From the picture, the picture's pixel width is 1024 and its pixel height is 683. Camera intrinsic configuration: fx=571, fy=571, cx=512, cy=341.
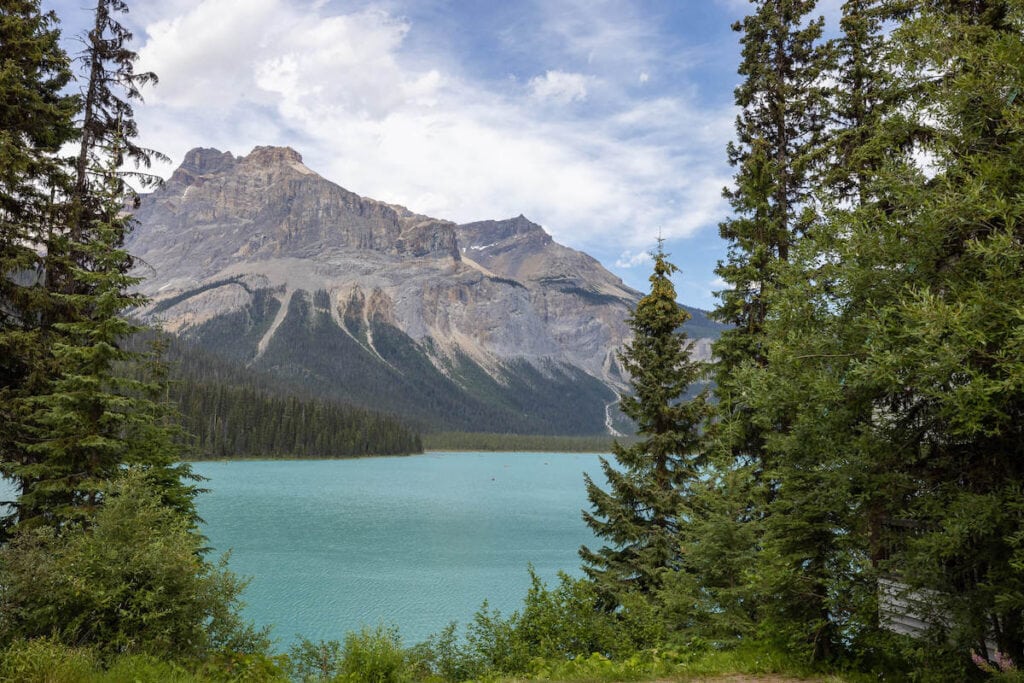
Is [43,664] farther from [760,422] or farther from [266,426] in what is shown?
[266,426]

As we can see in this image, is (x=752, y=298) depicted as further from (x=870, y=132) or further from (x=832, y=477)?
(x=832, y=477)

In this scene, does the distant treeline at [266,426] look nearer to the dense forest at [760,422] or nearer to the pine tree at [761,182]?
the dense forest at [760,422]

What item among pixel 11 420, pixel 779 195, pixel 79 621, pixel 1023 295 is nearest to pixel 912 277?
pixel 1023 295

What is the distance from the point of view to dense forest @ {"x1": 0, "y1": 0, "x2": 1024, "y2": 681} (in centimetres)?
721

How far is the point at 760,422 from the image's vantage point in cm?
995

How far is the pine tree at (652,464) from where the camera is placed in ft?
56.6

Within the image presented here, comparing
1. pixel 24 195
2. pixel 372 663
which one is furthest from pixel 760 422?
pixel 24 195

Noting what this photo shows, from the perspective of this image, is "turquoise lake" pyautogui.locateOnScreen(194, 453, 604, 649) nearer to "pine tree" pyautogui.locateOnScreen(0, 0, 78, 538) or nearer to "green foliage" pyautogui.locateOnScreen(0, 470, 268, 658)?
"green foliage" pyautogui.locateOnScreen(0, 470, 268, 658)

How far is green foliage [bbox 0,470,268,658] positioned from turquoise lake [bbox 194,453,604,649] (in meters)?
4.33

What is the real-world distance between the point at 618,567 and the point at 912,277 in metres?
12.8

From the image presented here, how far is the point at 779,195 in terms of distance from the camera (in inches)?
745

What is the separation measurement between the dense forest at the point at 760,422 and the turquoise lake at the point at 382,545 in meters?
5.95

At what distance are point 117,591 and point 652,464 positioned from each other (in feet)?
46.4

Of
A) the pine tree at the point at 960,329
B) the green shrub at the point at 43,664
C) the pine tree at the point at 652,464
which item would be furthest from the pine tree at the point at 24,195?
the pine tree at the point at 960,329
